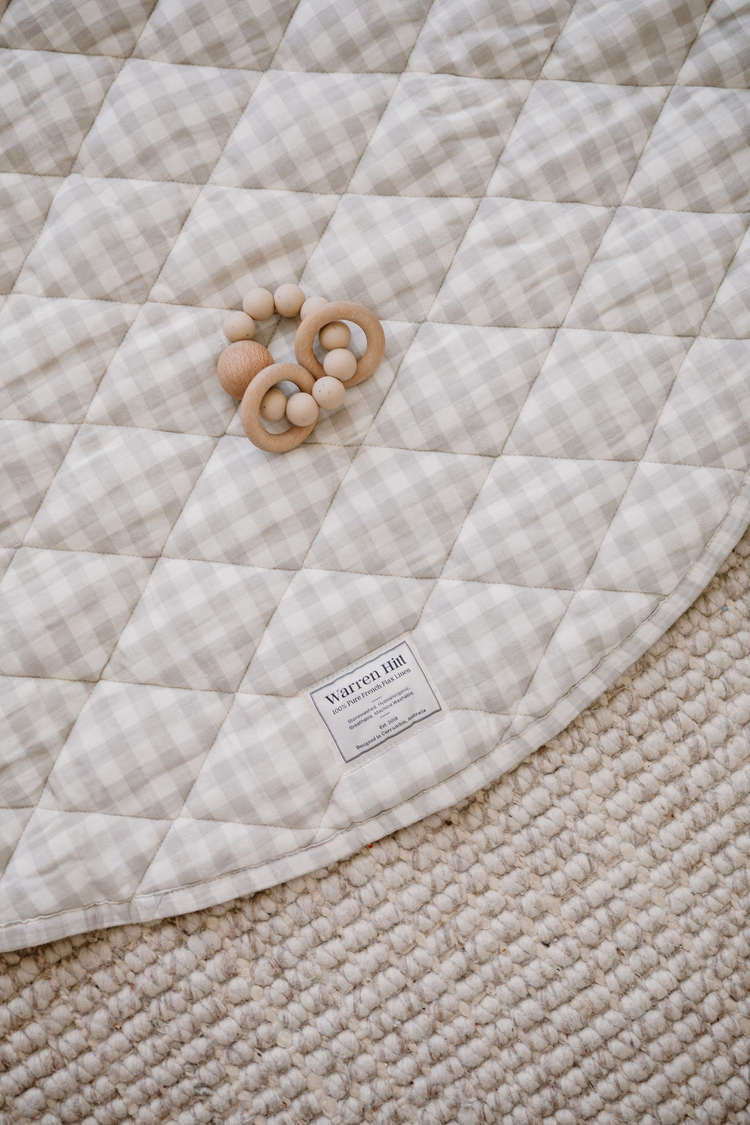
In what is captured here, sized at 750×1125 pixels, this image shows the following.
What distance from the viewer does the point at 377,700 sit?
0.65 meters

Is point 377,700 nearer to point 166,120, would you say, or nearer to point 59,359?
point 59,359

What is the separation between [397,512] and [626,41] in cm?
48

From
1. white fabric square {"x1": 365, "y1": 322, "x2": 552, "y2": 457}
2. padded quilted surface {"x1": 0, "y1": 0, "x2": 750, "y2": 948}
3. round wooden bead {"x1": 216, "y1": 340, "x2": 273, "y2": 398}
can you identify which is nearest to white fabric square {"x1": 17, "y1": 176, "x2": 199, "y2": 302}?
padded quilted surface {"x1": 0, "y1": 0, "x2": 750, "y2": 948}

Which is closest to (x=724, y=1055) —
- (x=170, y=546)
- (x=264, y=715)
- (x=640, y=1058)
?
(x=640, y=1058)

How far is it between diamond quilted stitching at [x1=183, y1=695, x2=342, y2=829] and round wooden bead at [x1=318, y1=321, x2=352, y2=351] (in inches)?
12.6

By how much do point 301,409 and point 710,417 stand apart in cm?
37

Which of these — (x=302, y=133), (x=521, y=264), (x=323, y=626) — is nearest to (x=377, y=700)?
(x=323, y=626)

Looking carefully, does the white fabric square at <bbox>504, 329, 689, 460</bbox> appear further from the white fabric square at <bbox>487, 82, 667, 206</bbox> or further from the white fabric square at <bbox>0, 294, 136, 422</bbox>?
the white fabric square at <bbox>0, 294, 136, 422</bbox>

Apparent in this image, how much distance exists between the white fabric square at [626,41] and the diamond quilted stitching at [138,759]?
2.22ft

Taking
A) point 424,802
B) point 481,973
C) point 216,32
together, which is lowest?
point 481,973

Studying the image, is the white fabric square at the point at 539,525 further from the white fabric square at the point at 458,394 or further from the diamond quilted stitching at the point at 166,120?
the diamond quilted stitching at the point at 166,120

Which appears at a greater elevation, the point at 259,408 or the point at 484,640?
the point at 259,408

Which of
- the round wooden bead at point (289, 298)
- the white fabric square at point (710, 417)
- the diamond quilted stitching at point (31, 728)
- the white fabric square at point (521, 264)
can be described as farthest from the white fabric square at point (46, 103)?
the white fabric square at point (710, 417)

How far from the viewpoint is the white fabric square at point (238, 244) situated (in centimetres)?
67
